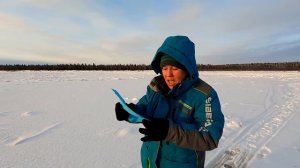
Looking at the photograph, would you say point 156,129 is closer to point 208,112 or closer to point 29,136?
point 208,112

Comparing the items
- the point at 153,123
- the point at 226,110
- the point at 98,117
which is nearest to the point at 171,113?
the point at 153,123

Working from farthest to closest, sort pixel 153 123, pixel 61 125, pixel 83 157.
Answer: pixel 61 125 → pixel 83 157 → pixel 153 123

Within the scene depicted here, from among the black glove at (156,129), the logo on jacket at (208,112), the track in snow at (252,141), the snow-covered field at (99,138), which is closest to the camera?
the black glove at (156,129)

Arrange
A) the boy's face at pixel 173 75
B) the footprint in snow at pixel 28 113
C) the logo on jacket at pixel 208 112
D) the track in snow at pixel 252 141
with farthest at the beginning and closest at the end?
the footprint in snow at pixel 28 113
the track in snow at pixel 252 141
the boy's face at pixel 173 75
the logo on jacket at pixel 208 112

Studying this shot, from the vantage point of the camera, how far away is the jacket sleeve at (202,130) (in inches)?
61.8

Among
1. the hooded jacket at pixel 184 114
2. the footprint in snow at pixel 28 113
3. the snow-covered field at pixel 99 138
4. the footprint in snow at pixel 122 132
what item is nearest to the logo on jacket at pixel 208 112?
the hooded jacket at pixel 184 114

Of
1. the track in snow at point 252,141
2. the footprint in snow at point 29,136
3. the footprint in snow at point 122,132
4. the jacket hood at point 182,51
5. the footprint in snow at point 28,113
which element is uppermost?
the jacket hood at point 182,51

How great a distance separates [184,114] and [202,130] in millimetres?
152

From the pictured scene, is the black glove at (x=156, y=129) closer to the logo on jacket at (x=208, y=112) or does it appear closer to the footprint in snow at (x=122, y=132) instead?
the logo on jacket at (x=208, y=112)

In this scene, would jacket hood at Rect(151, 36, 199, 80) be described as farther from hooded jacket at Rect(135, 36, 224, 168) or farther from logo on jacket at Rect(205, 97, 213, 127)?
logo on jacket at Rect(205, 97, 213, 127)

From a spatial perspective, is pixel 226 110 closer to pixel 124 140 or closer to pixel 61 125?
pixel 124 140

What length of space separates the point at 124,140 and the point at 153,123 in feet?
10.9

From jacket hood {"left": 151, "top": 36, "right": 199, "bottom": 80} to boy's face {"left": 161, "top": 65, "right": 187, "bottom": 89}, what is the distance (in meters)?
0.06

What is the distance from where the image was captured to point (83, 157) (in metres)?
3.91
